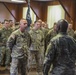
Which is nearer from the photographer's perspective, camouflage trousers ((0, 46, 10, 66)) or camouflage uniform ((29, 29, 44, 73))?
camouflage uniform ((29, 29, 44, 73))

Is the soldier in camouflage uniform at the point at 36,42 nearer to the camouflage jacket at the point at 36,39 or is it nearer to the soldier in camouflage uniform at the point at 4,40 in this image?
the camouflage jacket at the point at 36,39

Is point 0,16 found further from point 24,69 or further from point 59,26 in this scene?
point 59,26

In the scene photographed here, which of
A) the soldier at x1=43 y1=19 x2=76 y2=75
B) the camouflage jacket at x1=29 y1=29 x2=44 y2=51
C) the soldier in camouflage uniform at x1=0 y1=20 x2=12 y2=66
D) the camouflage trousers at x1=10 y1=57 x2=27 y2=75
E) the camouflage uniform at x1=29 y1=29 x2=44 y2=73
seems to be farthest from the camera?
the soldier in camouflage uniform at x1=0 y1=20 x2=12 y2=66

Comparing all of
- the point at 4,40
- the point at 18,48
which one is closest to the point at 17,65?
the point at 18,48

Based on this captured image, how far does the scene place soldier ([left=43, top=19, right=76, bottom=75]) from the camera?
350 centimetres

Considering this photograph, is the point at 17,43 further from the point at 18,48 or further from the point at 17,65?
the point at 17,65

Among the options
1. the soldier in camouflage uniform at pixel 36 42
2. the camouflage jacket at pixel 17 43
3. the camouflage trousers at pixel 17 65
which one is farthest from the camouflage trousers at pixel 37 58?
the camouflage jacket at pixel 17 43

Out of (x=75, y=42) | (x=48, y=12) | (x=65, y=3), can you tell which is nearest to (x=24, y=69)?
(x=75, y=42)

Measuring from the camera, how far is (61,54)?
351 cm

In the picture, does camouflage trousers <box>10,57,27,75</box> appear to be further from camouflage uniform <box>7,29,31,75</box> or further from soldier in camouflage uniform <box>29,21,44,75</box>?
soldier in camouflage uniform <box>29,21,44,75</box>

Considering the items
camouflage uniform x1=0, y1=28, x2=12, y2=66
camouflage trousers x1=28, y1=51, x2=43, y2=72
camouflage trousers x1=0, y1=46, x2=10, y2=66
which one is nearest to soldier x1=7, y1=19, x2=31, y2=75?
camouflage trousers x1=28, y1=51, x2=43, y2=72

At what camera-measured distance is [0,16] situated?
47.8 feet

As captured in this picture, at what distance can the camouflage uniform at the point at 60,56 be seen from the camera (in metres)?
3.50

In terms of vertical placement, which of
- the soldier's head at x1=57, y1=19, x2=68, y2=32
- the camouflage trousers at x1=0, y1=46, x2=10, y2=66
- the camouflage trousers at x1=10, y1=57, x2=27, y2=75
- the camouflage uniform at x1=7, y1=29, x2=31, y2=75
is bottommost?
the camouflage trousers at x1=0, y1=46, x2=10, y2=66
